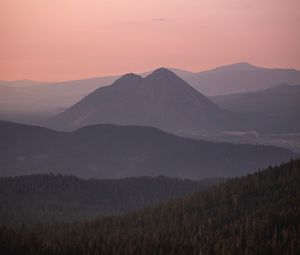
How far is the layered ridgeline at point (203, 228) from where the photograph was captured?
55.0 m

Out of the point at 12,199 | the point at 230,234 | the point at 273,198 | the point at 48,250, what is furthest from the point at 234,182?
the point at 12,199

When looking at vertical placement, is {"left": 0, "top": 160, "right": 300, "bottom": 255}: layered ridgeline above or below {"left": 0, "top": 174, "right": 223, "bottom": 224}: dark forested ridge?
above

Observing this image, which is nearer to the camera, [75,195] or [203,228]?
[203,228]

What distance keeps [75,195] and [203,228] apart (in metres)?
73.4

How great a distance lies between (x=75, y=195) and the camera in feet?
454

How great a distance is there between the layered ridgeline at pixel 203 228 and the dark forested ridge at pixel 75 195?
27261 mm

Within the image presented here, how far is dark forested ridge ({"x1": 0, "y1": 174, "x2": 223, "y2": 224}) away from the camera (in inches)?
4437

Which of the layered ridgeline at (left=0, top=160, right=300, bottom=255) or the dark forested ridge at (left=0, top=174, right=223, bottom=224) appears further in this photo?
the dark forested ridge at (left=0, top=174, right=223, bottom=224)

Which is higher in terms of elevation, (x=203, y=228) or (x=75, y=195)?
(x=203, y=228)

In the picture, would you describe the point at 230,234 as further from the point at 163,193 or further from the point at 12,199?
the point at 163,193

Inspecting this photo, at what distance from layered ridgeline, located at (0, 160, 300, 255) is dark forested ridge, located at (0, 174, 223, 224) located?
27261 mm

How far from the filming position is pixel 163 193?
488ft

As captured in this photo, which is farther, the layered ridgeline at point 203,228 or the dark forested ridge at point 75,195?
the dark forested ridge at point 75,195

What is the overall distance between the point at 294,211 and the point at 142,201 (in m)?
76.2
